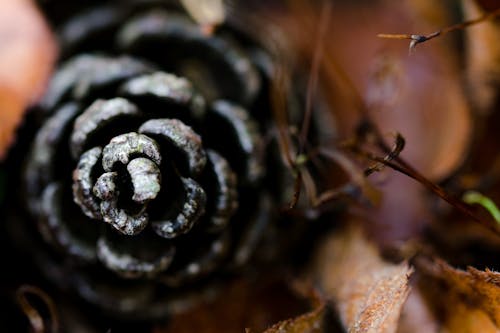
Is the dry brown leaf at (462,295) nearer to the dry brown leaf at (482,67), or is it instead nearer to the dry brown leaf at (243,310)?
the dry brown leaf at (243,310)

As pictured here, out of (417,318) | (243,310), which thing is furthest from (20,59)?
(417,318)

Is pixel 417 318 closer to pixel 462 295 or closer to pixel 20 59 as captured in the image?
pixel 462 295

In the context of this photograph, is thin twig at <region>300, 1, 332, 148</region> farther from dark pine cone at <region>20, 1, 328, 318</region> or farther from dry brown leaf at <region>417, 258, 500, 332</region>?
dry brown leaf at <region>417, 258, 500, 332</region>

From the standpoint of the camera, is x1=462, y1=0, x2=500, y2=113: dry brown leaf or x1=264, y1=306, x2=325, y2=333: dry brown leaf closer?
x1=264, y1=306, x2=325, y2=333: dry brown leaf

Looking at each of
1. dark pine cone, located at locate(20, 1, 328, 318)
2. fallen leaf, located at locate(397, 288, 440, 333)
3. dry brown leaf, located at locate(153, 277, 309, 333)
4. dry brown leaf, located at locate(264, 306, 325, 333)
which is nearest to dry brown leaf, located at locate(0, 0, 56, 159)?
dark pine cone, located at locate(20, 1, 328, 318)

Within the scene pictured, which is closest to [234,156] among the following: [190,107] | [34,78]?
[190,107]

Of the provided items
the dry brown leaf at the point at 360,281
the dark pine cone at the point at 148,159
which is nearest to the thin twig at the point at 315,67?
the dark pine cone at the point at 148,159
